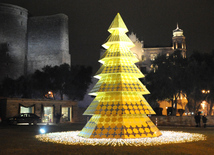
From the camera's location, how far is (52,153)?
30.6 feet

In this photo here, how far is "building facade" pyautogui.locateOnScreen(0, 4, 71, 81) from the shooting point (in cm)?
6888

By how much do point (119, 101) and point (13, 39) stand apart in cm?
6197

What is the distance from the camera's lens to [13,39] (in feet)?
230

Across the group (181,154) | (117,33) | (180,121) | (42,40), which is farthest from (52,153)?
(42,40)

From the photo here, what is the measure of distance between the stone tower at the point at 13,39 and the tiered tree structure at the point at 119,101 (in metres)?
55.6

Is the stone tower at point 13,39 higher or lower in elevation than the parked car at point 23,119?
higher

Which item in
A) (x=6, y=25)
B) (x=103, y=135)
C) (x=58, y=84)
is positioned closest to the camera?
(x=103, y=135)

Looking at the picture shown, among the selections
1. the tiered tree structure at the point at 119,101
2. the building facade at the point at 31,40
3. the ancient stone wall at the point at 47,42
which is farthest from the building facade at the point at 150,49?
the tiered tree structure at the point at 119,101

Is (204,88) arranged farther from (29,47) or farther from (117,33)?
(29,47)

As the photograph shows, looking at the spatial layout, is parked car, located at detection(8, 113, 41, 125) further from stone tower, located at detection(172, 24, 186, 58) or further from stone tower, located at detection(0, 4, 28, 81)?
stone tower, located at detection(172, 24, 186, 58)

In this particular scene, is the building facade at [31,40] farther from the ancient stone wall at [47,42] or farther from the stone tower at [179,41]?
the stone tower at [179,41]

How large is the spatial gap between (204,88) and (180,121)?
8.65 metres

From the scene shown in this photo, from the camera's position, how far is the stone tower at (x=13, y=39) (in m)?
67.5

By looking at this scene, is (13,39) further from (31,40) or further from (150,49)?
(150,49)
